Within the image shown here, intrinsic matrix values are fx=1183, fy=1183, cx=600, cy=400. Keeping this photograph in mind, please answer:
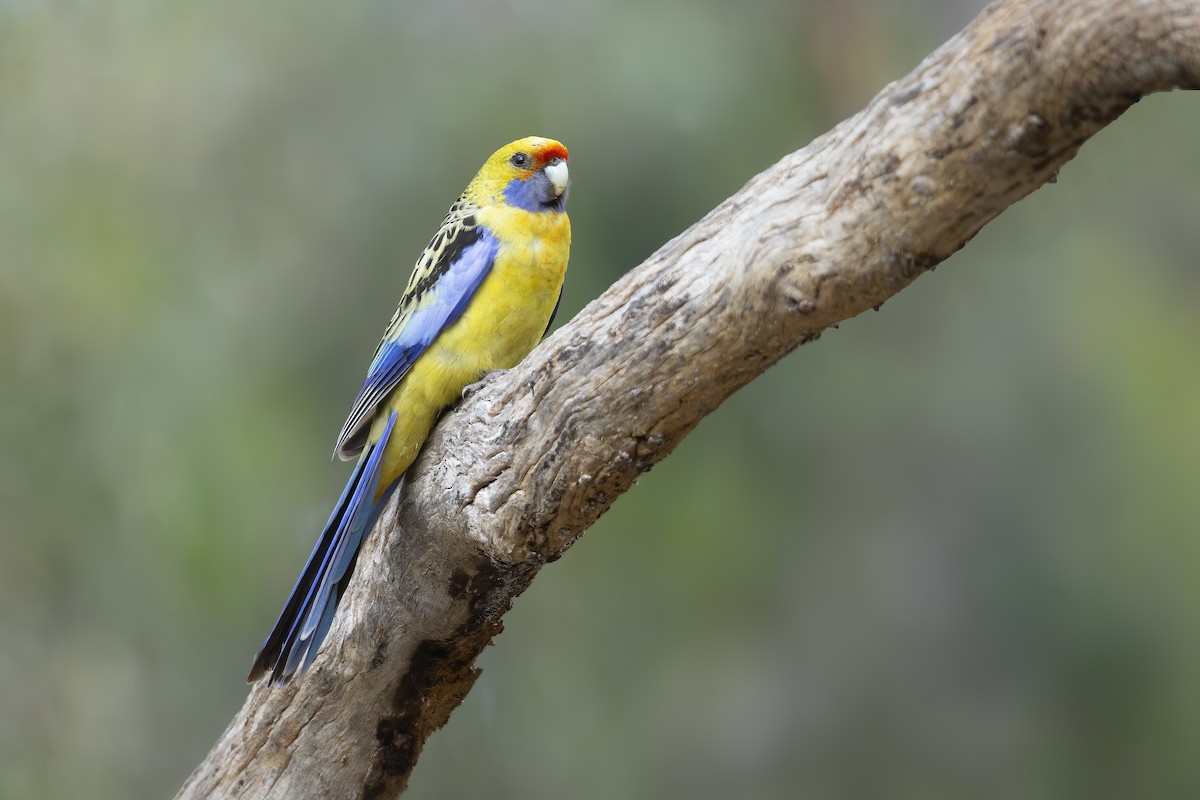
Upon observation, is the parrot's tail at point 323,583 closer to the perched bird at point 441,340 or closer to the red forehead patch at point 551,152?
the perched bird at point 441,340

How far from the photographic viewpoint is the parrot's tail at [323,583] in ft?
8.01

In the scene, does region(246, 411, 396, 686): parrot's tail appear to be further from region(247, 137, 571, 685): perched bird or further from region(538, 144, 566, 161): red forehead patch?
region(538, 144, 566, 161): red forehead patch

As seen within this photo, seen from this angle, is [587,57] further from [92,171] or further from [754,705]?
[754,705]

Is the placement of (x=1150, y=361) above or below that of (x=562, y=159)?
above

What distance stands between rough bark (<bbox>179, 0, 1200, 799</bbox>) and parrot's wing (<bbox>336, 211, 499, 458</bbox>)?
0.74 feet

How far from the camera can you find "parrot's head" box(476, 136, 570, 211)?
9.38ft

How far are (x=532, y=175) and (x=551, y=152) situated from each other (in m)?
0.08

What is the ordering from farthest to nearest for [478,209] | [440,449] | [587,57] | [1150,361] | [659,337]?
[587,57] → [1150,361] → [478,209] → [440,449] → [659,337]

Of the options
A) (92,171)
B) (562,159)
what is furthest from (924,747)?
(92,171)

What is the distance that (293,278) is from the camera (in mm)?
4734

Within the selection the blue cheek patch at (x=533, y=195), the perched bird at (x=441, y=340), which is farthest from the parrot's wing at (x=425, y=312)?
the blue cheek patch at (x=533, y=195)

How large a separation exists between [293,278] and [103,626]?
1.51m

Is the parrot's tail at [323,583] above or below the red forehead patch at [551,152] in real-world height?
below

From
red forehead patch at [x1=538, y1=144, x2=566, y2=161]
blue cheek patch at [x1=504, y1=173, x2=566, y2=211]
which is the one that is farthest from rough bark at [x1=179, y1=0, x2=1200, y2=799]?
red forehead patch at [x1=538, y1=144, x2=566, y2=161]
